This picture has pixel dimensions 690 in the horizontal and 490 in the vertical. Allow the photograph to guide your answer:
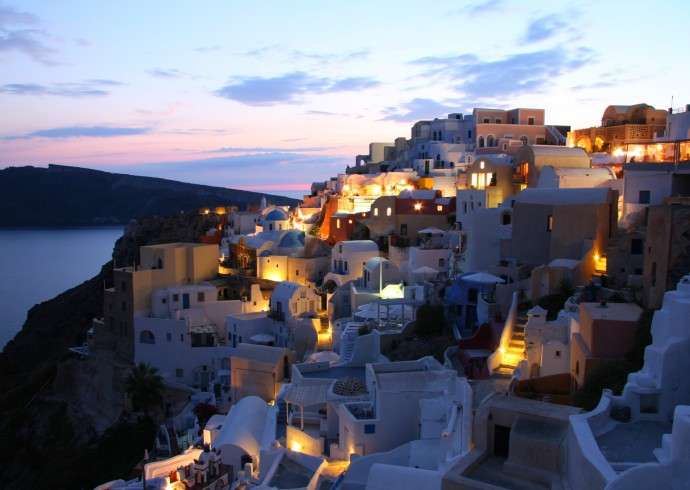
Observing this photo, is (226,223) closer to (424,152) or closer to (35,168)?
(424,152)

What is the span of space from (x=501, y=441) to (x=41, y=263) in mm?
88985

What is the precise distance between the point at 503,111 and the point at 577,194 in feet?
80.5

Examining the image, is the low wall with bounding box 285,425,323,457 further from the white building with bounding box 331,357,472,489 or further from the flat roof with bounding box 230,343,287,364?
the flat roof with bounding box 230,343,287,364

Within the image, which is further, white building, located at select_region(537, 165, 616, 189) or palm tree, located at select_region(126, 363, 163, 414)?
palm tree, located at select_region(126, 363, 163, 414)

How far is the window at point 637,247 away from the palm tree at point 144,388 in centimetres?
1586

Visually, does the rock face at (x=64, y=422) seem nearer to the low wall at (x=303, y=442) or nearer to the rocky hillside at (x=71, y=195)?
the low wall at (x=303, y=442)

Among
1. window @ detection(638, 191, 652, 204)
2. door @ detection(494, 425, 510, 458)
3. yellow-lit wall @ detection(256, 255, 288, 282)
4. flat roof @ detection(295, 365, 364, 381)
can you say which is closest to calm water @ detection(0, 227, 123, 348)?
yellow-lit wall @ detection(256, 255, 288, 282)

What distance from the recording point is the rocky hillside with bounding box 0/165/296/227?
372 feet

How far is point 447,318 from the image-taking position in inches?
771

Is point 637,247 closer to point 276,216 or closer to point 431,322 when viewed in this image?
point 431,322

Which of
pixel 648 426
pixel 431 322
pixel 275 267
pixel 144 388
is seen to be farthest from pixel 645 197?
pixel 275 267

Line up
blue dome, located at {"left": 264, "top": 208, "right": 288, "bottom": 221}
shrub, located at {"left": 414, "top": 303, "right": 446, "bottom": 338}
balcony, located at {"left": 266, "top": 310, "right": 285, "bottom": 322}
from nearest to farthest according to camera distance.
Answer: shrub, located at {"left": 414, "top": 303, "right": 446, "bottom": 338}, balcony, located at {"left": 266, "top": 310, "right": 285, "bottom": 322}, blue dome, located at {"left": 264, "top": 208, "right": 288, "bottom": 221}

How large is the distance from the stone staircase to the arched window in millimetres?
15721

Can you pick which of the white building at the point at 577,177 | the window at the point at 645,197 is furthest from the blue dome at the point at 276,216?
the window at the point at 645,197
